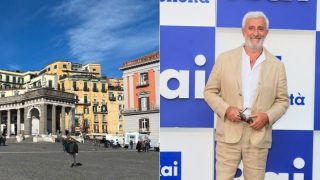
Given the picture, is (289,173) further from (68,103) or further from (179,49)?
(68,103)

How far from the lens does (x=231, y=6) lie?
179 inches

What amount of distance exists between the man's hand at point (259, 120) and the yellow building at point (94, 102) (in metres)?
109

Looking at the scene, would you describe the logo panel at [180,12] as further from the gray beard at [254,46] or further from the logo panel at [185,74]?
the gray beard at [254,46]

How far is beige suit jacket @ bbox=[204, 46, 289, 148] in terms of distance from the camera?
3.99 metres

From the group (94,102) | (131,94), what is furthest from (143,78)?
(94,102)

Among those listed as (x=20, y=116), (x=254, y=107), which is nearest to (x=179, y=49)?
(x=254, y=107)

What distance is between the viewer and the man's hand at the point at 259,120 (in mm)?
3898

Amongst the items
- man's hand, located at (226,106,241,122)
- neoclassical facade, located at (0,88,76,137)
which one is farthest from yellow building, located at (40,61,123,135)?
man's hand, located at (226,106,241,122)

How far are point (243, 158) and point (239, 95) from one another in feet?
1.63

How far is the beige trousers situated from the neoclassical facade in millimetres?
76073

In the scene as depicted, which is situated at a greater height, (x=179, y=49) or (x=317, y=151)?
(x=179, y=49)

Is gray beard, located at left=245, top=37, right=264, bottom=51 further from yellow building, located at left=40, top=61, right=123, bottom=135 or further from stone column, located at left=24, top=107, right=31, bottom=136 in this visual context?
yellow building, located at left=40, top=61, right=123, bottom=135

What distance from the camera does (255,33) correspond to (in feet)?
13.5

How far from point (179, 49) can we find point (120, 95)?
121577 mm
